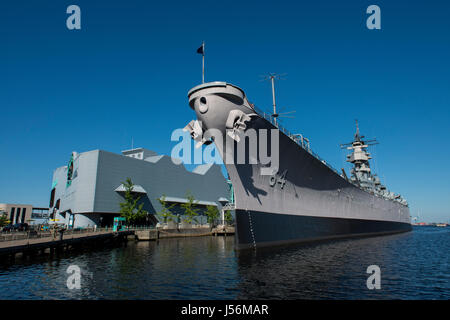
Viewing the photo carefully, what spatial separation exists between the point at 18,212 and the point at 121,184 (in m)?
61.6

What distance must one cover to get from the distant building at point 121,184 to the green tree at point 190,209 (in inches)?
39.7

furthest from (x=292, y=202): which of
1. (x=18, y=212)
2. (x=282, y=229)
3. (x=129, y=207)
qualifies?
(x=18, y=212)

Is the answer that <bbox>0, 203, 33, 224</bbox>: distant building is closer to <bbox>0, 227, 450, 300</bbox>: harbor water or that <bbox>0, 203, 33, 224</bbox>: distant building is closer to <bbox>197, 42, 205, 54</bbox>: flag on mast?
<bbox>0, 227, 450, 300</bbox>: harbor water

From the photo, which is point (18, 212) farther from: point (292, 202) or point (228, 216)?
point (292, 202)

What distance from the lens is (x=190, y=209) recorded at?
5650 centimetres

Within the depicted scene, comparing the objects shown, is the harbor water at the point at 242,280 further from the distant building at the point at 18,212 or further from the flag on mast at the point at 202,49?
the distant building at the point at 18,212

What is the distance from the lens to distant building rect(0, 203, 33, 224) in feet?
273

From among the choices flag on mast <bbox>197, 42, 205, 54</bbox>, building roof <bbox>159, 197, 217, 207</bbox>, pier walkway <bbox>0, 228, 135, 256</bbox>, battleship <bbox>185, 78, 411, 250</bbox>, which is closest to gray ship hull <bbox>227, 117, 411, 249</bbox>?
battleship <bbox>185, 78, 411, 250</bbox>

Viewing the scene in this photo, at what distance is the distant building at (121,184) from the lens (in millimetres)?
45719

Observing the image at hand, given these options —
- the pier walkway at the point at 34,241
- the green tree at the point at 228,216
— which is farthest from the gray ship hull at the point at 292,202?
the green tree at the point at 228,216

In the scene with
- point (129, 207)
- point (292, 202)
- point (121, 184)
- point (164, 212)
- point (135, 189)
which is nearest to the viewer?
point (292, 202)

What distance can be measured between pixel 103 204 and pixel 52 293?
38031mm
